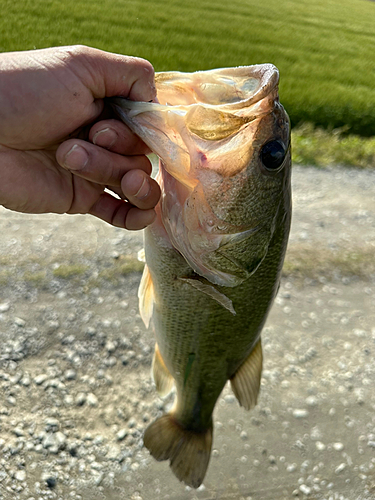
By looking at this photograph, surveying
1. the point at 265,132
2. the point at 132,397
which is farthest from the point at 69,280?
the point at 265,132

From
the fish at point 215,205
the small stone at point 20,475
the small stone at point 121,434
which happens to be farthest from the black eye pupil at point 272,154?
the small stone at point 20,475

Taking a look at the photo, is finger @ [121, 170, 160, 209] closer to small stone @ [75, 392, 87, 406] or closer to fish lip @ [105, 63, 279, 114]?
fish lip @ [105, 63, 279, 114]

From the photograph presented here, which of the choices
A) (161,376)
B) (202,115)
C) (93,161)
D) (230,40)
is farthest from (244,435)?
(230,40)

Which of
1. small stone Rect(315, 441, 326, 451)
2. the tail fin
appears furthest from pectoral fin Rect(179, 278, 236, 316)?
small stone Rect(315, 441, 326, 451)

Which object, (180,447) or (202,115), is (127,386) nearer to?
(180,447)

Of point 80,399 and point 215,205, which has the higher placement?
point 215,205

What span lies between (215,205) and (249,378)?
0.83 meters

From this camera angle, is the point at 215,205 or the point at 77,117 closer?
the point at 215,205

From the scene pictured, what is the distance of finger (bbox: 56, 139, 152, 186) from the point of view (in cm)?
134

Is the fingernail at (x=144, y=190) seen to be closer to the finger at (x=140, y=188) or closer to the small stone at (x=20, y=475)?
the finger at (x=140, y=188)

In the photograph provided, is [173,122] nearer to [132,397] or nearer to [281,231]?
[281,231]

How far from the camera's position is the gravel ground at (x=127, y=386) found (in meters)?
2.29

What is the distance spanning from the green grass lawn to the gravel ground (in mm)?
3529

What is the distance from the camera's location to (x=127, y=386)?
2605mm
